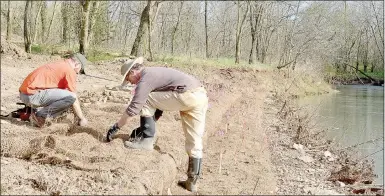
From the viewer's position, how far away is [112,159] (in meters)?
5.62

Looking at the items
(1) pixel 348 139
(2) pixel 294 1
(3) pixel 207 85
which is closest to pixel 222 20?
(2) pixel 294 1

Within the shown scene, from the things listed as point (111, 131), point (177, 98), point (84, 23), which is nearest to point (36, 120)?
point (111, 131)

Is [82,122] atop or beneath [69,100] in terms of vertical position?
beneath

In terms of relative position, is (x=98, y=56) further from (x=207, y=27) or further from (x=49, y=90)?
(x=207, y=27)

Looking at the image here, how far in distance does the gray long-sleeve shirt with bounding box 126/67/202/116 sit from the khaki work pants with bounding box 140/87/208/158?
71mm

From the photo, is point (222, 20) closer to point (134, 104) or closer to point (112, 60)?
point (112, 60)

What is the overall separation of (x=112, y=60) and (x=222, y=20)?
91.3 ft

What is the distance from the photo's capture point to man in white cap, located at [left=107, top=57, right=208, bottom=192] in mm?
5648

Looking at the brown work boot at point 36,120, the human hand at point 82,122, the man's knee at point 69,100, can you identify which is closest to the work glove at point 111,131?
the human hand at point 82,122

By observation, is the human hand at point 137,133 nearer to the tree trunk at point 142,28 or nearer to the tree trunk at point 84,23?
the tree trunk at point 84,23

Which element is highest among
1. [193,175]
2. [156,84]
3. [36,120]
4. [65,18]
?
[65,18]

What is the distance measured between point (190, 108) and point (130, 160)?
0.93 m

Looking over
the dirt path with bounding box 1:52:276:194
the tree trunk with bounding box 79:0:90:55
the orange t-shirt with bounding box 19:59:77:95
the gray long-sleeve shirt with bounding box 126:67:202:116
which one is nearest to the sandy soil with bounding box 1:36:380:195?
the dirt path with bounding box 1:52:276:194

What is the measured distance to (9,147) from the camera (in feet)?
17.9
